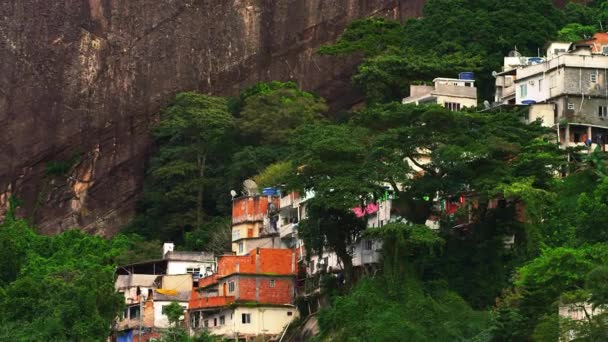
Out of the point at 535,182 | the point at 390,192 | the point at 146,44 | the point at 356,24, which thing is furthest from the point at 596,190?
the point at 146,44

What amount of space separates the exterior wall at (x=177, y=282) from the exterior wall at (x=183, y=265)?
922mm

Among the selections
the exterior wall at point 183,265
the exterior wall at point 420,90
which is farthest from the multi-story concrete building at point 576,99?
the exterior wall at point 183,265

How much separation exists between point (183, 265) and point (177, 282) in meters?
1.46

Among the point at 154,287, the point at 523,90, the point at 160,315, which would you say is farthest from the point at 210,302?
the point at 523,90

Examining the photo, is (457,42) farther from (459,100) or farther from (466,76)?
(459,100)

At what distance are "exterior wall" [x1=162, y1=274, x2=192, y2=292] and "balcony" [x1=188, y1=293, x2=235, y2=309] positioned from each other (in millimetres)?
2140

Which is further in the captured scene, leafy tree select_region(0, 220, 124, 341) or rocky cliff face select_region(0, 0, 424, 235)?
rocky cliff face select_region(0, 0, 424, 235)

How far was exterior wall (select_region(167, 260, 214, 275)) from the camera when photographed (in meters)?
70.9

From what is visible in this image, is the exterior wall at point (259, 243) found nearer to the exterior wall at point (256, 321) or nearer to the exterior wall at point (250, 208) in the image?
the exterior wall at point (250, 208)

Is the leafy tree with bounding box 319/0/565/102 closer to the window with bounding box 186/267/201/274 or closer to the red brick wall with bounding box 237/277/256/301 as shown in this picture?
the window with bounding box 186/267/201/274

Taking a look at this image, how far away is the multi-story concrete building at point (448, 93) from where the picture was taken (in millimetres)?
71125

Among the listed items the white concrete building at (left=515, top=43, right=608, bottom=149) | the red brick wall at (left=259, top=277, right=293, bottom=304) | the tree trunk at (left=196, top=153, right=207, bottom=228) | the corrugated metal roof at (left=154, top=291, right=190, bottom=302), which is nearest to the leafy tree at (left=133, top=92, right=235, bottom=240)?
the tree trunk at (left=196, top=153, right=207, bottom=228)

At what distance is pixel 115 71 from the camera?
84625 millimetres

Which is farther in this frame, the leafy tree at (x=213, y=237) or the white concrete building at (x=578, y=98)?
the leafy tree at (x=213, y=237)
